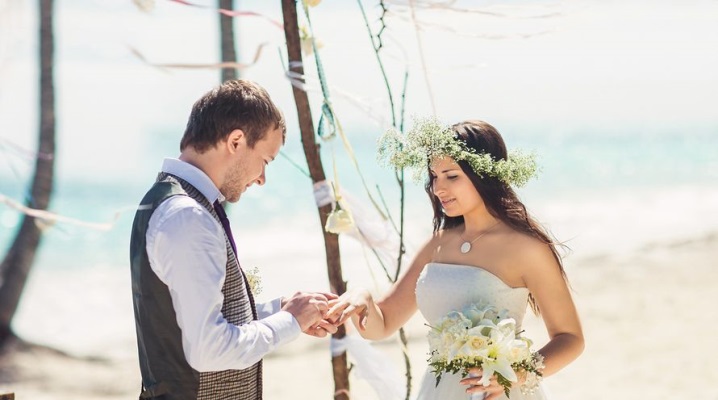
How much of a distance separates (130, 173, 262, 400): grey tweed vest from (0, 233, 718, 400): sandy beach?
470 cm

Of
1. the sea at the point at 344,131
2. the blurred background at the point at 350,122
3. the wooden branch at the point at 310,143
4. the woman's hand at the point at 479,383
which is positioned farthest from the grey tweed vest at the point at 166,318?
the sea at the point at 344,131

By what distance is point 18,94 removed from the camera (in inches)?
830

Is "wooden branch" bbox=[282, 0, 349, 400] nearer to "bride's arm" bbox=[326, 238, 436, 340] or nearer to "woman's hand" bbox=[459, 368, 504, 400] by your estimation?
"bride's arm" bbox=[326, 238, 436, 340]

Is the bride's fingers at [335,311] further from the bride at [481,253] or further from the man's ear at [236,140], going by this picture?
the man's ear at [236,140]

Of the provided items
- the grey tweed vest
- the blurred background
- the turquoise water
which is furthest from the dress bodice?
the turquoise water

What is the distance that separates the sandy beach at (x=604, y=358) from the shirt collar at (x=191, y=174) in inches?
188

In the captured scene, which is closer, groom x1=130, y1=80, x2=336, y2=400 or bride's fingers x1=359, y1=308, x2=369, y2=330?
groom x1=130, y1=80, x2=336, y2=400

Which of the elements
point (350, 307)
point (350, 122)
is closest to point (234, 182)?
point (350, 307)

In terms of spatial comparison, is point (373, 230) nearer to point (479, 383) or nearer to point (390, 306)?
point (390, 306)

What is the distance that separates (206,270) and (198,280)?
1.3 inches

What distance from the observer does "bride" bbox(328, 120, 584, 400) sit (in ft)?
10.6

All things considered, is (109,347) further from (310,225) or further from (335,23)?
(335,23)

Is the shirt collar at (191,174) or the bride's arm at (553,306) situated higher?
the shirt collar at (191,174)

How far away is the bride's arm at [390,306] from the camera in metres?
3.48
